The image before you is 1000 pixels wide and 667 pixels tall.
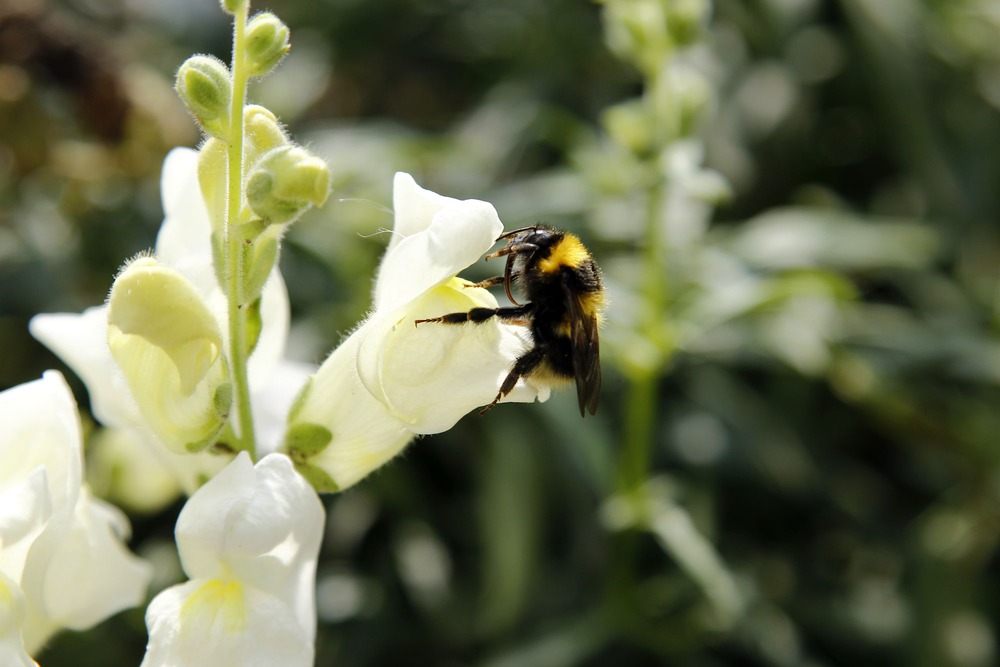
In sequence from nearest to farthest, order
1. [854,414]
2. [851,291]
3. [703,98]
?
1. [703,98]
2. [851,291]
3. [854,414]

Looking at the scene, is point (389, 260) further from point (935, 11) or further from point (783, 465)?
point (935, 11)

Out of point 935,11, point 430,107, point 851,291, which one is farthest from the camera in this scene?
point 430,107

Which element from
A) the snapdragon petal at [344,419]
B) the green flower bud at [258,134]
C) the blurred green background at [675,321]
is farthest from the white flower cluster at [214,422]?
the blurred green background at [675,321]

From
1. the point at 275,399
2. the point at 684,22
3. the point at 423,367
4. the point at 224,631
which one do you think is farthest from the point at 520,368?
the point at 684,22

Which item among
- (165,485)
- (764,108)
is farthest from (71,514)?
(764,108)

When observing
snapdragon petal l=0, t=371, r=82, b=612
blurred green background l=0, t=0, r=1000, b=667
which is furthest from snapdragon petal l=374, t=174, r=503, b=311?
blurred green background l=0, t=0, r=1000, b=667

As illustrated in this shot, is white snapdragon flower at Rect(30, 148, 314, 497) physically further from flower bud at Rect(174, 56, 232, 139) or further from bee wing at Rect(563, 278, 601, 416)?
bee wing at Rect(563, 278, 601, 416)

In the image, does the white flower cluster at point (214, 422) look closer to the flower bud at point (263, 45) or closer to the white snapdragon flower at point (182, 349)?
the white snapdragon flower at point (182, 349)
